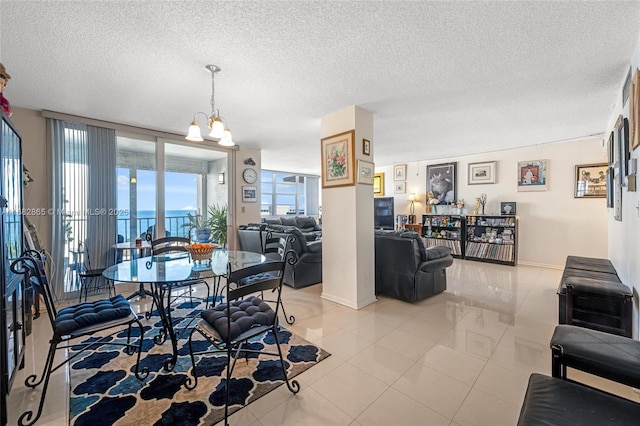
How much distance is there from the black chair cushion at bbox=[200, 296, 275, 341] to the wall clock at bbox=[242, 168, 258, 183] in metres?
3.86

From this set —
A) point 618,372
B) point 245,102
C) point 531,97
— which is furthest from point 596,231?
point 245,102

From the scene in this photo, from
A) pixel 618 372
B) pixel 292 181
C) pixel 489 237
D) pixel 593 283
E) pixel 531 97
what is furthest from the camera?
pixel 292 181

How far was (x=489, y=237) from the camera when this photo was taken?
18.7 feet

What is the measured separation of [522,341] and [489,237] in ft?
12.3

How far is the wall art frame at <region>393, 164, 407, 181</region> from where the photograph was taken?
7.39 m

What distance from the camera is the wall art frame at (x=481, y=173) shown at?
5863 millimetres

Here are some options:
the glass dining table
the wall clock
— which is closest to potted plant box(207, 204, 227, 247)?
the wall clock

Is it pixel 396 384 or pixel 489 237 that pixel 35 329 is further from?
pixel 489 237

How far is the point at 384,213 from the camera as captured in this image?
7.55 metres

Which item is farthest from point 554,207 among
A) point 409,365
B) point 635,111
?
point 409,365

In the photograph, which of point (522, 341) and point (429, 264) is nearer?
point (522, 341)

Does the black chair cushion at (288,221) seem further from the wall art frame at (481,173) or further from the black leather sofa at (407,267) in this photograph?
the wall art frame at (481,173)

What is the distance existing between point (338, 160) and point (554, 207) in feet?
15.1

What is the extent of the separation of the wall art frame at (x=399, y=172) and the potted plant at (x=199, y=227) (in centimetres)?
502
